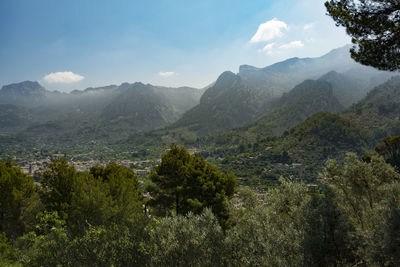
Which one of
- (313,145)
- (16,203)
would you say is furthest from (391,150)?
(313,145)

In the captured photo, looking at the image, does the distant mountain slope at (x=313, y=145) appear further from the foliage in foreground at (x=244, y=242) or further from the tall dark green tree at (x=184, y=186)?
the foliage in foreground at (x=244, y=242)

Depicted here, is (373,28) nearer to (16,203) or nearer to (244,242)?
(244,242)

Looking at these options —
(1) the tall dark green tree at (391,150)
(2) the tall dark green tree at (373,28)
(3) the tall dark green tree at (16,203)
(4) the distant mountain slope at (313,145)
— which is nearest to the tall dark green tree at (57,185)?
(3) the tall dark green tree at (16,203)

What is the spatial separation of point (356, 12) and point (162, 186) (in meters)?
19.6

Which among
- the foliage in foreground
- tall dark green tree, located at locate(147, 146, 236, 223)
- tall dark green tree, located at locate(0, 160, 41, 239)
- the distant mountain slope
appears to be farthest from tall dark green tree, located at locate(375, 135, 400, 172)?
the distant mountain slope

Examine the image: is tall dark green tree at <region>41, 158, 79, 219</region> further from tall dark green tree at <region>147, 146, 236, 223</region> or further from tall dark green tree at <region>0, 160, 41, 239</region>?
tall dark green tree at <region>147, 146, 236, 223</region>

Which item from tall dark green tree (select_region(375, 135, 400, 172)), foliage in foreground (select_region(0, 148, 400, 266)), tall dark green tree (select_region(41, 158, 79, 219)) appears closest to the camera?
foliage in foreground (select_region(0, 148, 400, 266))

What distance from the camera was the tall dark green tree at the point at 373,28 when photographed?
11.4 m

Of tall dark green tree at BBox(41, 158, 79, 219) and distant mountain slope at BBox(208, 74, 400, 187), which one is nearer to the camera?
tall dark green tree at BBox(41, 158, 79, 219)

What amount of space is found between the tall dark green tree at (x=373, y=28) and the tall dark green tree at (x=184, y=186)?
14.9m

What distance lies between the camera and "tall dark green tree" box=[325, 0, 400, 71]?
11.4 metres

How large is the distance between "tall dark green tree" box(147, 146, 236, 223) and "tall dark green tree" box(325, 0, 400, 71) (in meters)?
14.9

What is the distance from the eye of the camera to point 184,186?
20641 millimetres

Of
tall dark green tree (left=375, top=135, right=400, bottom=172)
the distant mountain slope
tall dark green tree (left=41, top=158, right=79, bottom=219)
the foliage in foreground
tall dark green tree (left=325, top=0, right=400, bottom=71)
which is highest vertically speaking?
tall dark green tree (left=325, top=0, right=400, bottom=71)
